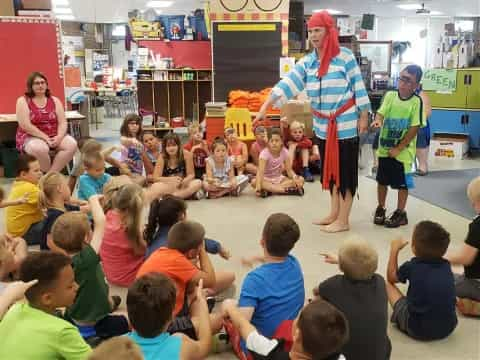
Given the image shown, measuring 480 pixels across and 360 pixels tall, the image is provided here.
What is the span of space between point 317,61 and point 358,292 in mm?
2397

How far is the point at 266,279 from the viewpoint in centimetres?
218

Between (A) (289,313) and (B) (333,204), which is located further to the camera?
(B) (333,204)

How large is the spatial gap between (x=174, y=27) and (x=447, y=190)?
18.6 ft

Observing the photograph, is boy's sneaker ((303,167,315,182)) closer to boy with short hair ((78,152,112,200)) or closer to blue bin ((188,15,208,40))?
boy with short hair ((78,152,112,200))

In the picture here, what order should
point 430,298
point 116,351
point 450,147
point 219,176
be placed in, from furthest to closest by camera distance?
point 450,147, point 219,176, point 430,298, point 116,351

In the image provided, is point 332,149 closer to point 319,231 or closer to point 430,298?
point 319,231

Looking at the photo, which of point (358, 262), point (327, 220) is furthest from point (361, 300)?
point (327, 220)

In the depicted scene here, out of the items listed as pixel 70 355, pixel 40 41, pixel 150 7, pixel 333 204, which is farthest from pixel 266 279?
pixel 150 7

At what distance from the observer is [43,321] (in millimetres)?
1647

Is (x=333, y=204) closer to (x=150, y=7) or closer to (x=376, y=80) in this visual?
(x=376, y=80)

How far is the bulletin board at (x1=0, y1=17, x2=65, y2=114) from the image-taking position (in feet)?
22.2

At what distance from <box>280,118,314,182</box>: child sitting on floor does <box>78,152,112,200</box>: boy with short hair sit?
8.26ft

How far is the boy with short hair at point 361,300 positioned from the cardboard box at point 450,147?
5.67 metres

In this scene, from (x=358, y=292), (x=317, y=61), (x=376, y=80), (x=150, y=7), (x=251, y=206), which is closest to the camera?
(x=358, y=292)
